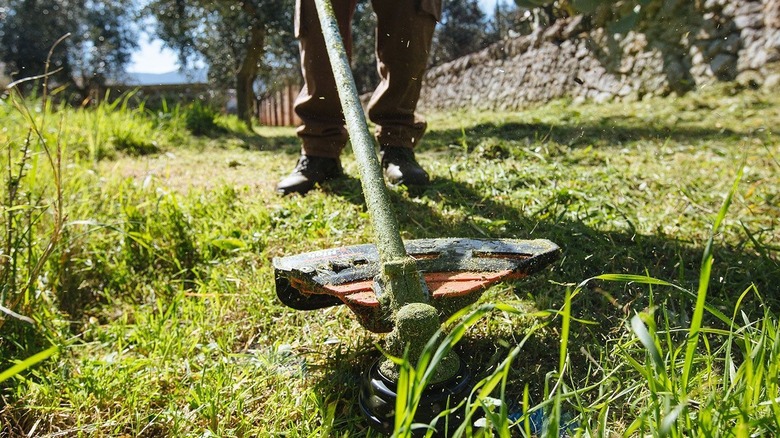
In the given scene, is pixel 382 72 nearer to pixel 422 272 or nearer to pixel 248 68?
pixel 422 272

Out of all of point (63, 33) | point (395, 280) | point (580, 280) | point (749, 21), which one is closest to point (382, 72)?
point (580, 280)

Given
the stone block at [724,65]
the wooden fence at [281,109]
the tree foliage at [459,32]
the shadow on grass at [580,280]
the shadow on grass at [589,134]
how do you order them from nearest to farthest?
1. the shadow on grass at [580,280]
2. the shadow on grass at [589,134]
3. the stone block at [724,65]
4. the tree foliage at [459,32]
5. the wooden fence at [281,109]

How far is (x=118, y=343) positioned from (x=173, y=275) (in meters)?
0.38

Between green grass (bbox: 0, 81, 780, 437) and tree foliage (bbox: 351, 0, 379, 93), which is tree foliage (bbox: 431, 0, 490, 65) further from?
green grass (bbox: 0, 81, 780, 437)


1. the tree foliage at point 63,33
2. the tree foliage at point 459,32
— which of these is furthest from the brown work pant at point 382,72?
the tree foliage at point 63,33

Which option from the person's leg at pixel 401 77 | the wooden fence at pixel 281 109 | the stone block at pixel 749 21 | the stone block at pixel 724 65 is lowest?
the wooden fence at pixel 281 109

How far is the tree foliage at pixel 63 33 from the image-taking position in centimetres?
1648

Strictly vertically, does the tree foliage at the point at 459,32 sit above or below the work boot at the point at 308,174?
above

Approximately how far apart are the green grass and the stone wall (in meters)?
3.34

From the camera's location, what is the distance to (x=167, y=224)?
2.12 meters

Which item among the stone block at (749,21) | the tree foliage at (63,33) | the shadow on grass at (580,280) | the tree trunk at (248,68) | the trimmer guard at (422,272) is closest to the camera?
the trimmer guard at (422,272)

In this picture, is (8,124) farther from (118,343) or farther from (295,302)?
(295,302)

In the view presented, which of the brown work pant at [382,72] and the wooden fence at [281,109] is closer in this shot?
the brown work pant at [382,72]

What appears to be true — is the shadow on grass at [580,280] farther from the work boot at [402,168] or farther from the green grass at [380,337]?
the work boot at [402,168]
